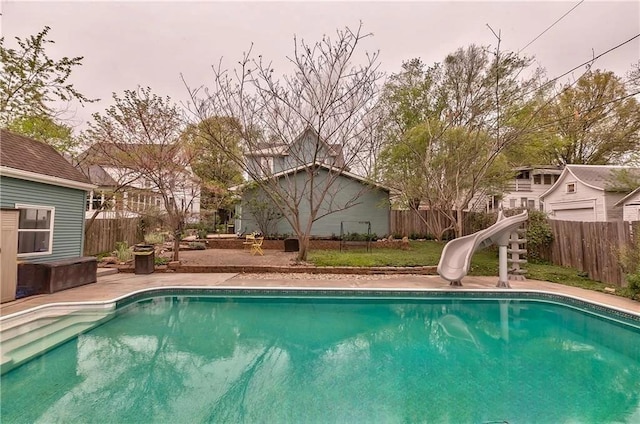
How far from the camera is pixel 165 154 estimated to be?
34.2 ft

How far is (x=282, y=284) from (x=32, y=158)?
7134mm

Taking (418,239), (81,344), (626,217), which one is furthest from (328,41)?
(626,217)

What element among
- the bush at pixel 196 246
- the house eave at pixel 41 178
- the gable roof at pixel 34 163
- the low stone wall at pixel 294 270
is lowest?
the low stone wall at pixel 294 270

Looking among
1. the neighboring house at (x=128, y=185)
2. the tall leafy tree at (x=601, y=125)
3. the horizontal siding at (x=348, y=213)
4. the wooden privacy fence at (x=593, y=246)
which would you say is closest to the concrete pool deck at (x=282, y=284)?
the wooden privacy fence at (x=593, y=246)

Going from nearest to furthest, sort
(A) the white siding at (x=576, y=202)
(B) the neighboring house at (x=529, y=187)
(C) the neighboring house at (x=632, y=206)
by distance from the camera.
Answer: (C) the neighboring house at (x=632, y=206) → (A) the white siding at (x=576, y=202) → (B) the neighboring house at (x=529, y=187)

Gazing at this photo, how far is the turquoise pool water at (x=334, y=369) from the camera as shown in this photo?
318 centimetres

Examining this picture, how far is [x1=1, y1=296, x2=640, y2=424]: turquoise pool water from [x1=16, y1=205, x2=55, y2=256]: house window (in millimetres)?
3210

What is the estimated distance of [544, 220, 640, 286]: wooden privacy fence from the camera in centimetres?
756

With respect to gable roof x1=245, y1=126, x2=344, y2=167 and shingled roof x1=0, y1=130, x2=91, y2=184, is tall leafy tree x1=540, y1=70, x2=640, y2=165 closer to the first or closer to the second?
gable roof x1=245, y1=126, x2=344, y2=167

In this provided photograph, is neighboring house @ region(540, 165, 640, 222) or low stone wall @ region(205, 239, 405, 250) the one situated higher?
neighboring house @ region(540, 165, 640, 222)

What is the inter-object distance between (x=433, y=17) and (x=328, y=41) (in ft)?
11.3

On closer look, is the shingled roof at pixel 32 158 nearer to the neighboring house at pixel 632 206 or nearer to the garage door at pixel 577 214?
the neighboring house at pixel 632 206

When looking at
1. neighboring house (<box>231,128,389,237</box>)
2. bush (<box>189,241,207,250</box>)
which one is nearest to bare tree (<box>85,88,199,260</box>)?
bush (<box>189,241,207,250</box>)

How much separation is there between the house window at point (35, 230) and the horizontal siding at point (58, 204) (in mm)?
106
